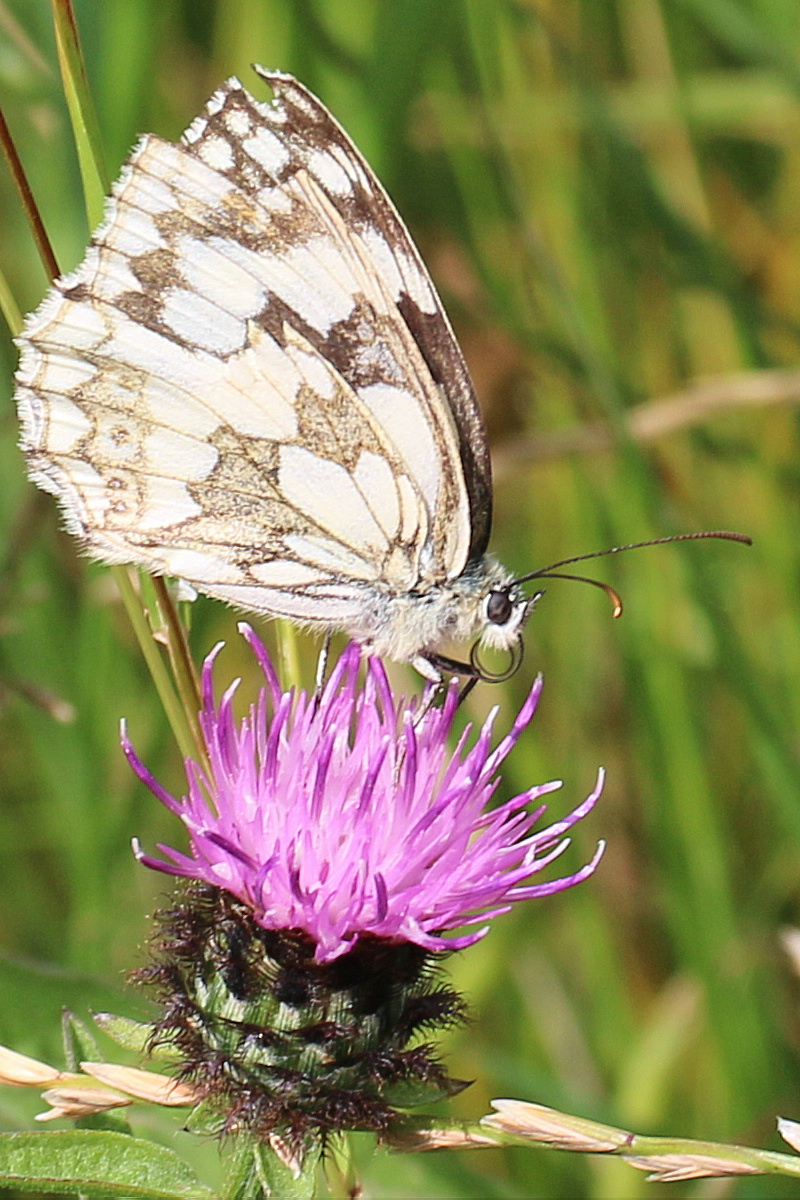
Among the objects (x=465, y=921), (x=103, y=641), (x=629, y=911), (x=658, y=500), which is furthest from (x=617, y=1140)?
(x=629, y=911)

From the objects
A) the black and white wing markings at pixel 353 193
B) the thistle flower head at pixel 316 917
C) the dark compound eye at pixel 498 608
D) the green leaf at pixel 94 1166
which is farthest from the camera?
the dark compound eye at pixel 498 608

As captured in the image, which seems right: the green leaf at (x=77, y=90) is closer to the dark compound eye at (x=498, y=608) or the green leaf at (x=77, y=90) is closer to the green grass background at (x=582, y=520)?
the green grass background at (x=582, y=520)

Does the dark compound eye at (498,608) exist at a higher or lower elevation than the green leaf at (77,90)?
lower

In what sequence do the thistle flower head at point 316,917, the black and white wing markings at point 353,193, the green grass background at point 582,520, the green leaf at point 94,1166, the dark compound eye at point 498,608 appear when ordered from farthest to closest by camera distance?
the green grass background at point 582,520 < the dark compound eye at point 498,608 < the black and white wing markings at point 353,193 < the thistle flower head at point 316,917 < the green leaf at point 94,1166

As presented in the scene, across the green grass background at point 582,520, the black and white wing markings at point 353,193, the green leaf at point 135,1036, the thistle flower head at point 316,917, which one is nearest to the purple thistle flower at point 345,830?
the thistle flower head at point 316,917

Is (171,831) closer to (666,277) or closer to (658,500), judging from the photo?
(658,500)

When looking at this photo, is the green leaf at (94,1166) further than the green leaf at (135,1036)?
No

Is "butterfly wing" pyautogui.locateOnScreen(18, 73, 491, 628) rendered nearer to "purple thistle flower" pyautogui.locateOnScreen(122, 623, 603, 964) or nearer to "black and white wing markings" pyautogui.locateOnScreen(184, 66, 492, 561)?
"black and white wing markings" pyautogui.locateOnScreen(184, 66, 492, 561)
